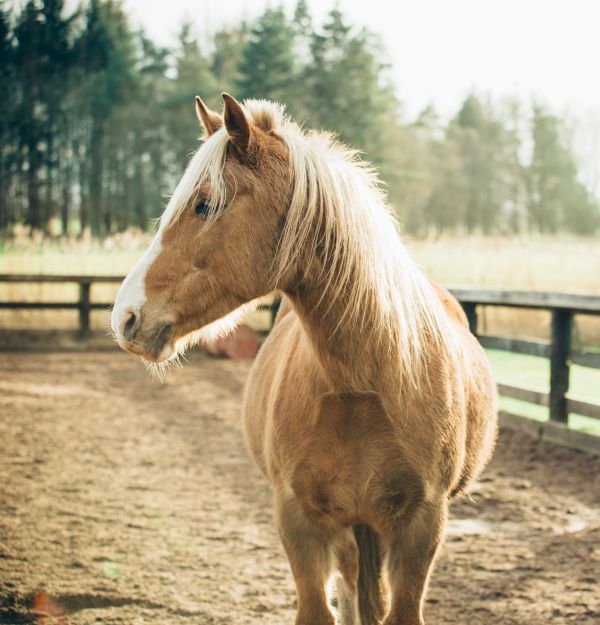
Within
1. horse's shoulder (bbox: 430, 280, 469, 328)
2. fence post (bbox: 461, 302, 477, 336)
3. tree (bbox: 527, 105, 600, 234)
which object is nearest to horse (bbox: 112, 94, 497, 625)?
horse's shoulder (bbox: 430, 280, 469, 328)

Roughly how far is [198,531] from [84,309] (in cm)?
829

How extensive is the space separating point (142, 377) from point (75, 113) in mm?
23917

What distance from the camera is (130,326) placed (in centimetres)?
185

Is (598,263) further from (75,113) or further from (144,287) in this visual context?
(75,113)

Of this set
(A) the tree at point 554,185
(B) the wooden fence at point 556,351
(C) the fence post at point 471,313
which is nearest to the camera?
(B) the wooden fence at point 556,351

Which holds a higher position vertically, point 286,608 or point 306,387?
point 306,387

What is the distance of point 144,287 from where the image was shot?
73.7 inches

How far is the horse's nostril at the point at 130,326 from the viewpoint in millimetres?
1845

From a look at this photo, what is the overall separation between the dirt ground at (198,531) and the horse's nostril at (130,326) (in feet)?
5.01

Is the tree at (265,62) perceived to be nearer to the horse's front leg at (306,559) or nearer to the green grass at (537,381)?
the green grass at (537,381)

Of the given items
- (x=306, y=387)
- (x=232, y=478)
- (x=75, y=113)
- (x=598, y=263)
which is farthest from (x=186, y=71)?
(x=306, y=387)

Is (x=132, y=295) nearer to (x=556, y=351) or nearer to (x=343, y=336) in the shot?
(x=343, y=336)

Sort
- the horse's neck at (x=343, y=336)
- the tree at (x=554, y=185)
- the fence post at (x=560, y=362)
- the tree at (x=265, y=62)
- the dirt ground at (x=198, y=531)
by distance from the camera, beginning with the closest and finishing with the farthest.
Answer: the horse's neck at (x=343, y=336)
the dirt ground at (x=198, y=531)
the fence post at (x=560, y=362)
the tree at (x=265, y=62)
the tree at (x=554, y=185)

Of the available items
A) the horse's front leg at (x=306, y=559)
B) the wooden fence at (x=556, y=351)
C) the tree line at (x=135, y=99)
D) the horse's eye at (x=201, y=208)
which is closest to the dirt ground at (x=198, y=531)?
the wooden fence at (x=556, y=351)
